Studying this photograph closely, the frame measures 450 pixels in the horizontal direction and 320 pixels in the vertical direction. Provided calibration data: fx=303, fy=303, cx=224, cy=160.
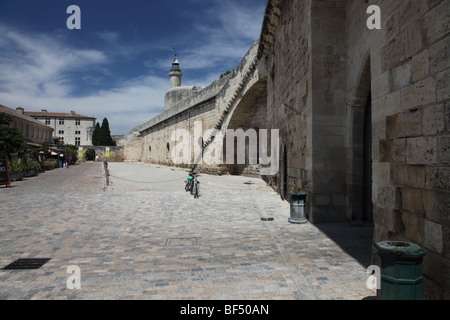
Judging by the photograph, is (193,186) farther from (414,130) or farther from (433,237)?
(433,237)

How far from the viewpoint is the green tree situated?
15711mm

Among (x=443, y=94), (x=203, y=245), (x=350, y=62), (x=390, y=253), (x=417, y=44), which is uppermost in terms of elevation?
(x=350, y=62)

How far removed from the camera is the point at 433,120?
2547 mm

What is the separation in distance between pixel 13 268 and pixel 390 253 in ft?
13.5

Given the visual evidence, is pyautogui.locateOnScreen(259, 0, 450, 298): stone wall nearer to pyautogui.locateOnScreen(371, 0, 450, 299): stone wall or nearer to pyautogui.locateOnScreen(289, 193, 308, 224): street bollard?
pyautogui.locateOnScreen(371, 0, 450, 299): stone wall

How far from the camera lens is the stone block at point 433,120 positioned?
2.45 meters

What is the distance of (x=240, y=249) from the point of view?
4465mm

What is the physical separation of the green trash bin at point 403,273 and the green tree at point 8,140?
716 inches

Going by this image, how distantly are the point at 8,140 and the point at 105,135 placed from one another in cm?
4567

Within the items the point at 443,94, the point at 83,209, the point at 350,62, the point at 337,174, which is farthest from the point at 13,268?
the point at 350,62

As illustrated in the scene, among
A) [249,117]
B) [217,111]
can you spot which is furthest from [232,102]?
[217,111]

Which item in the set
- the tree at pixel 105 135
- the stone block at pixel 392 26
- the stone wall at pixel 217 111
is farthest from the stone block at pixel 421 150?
the tree at pixel 105 135

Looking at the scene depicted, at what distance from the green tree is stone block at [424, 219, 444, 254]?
1829 cm

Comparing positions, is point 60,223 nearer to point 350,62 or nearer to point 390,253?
point 390,253
